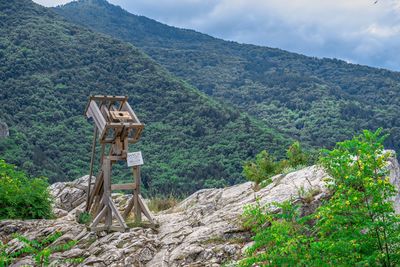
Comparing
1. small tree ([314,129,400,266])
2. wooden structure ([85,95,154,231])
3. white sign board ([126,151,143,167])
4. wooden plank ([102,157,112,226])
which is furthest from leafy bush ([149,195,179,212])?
small tree ([314,129,400,266])

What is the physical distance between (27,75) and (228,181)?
26692 millimetres

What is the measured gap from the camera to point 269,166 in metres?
12.6

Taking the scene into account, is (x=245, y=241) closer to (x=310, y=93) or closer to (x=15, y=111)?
(x=15, y=111)

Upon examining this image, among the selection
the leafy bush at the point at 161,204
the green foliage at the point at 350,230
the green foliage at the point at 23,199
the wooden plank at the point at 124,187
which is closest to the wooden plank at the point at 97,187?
the wooden plank at the point at 124,187

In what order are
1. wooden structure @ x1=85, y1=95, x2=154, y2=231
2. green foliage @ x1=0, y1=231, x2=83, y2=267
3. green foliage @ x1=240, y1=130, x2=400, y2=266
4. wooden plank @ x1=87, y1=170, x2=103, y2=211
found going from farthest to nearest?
wooden plank @ x1=87, y1=170, x2=103, y2=211 → wooden structure @ x1=85, y1=95, x2=154, y2=231 → green foliage @ x1=0, y1=231, x2=83, y2=267 → green foliage @ x1=240, y1=130, x2=400, y2=266

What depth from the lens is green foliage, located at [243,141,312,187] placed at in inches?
472

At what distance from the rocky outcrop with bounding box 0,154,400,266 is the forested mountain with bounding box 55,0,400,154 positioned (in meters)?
43.2

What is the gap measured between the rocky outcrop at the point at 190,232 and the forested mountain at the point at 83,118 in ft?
66.8

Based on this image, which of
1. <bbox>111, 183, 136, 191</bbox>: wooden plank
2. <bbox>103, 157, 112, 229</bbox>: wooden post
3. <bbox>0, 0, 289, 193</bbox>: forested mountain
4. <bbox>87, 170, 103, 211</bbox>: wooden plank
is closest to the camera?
<bbox>103, 157, 112, 229</bbox>: wooden post

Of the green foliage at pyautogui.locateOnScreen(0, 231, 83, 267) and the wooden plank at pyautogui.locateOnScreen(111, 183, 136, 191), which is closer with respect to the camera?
the green foliage at pyautogui.locateOnScreen(0, 231, 83, 267)

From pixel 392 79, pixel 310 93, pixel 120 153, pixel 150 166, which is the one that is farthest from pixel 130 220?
pixel 392 79

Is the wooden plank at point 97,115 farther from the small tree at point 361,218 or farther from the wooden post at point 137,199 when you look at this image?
the small tree at point 361,218

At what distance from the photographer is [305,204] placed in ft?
29.6

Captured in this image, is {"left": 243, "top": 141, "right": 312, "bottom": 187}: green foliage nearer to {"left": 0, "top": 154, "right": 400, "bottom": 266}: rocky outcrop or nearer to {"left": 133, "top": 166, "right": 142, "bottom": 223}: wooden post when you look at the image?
{"left": 0, "top": 154, "right": 400, "bottom": 266}: rocky outcrop
